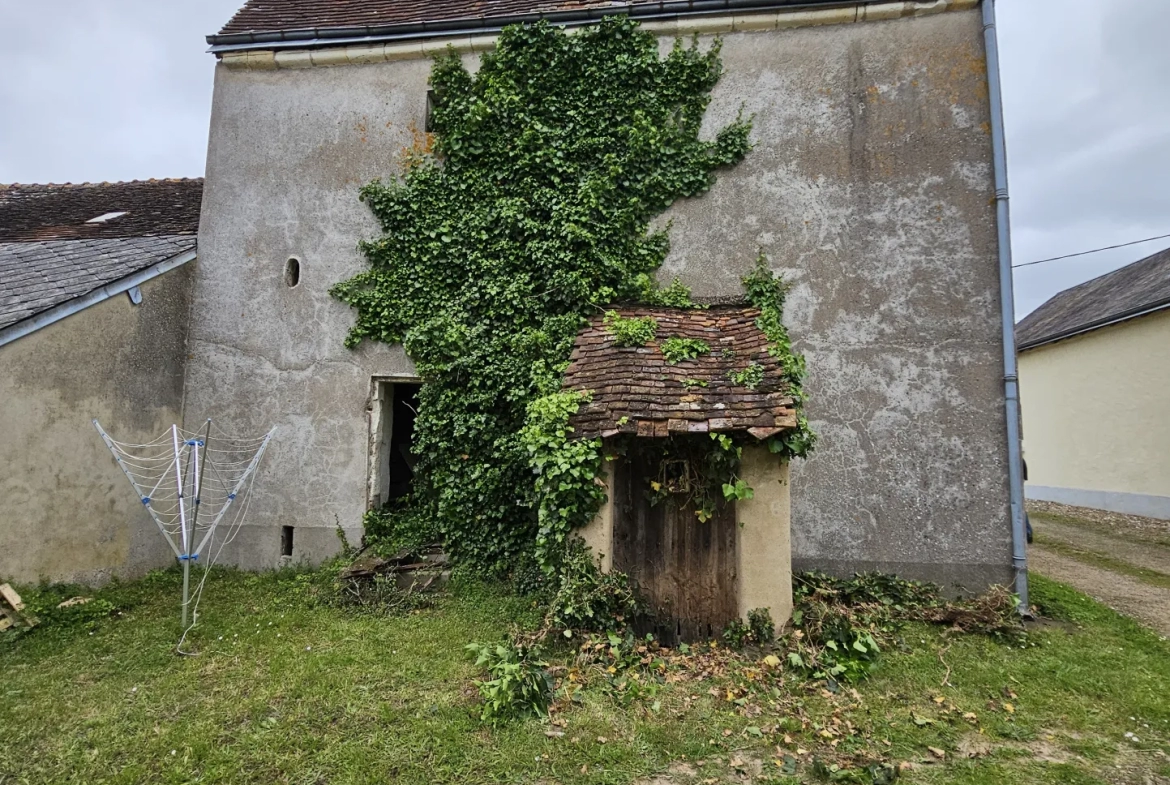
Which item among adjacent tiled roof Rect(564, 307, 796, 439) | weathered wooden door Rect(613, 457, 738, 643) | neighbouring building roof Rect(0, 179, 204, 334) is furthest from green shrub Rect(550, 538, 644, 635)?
neighbouring building roof Rect(0, 179, 204, 334)

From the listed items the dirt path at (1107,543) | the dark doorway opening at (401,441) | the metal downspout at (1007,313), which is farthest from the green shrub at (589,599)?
the dirt path at (1107,543)

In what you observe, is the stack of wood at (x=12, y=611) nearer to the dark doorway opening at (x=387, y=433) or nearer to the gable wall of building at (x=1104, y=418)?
the dark doorway opening at (x=387, y=433)

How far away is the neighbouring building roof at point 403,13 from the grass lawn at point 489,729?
7311mm

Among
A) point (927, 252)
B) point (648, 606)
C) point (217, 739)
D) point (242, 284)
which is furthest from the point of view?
point (242, 284)

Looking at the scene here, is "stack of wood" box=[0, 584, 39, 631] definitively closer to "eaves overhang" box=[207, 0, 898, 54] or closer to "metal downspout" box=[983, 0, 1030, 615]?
"eaves overhang" box=[207, 0, 898, 54]

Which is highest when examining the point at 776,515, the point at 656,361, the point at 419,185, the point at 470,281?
the point at 419,185

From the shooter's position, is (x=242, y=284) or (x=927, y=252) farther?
(x=242, y=284)

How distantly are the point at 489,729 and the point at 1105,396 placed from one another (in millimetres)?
16232

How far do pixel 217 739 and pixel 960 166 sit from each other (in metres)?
8.96

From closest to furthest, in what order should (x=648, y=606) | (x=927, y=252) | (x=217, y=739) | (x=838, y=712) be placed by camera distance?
(x=217, y=739) < (x=838, y=712) < (x=648, y=606) < (x=927, y=252)

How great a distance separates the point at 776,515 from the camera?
5.05m

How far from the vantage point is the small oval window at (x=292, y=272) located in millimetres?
7438

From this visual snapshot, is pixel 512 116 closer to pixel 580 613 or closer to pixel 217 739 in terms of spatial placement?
pixel 580 613

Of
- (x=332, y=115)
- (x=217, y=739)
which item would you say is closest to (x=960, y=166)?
(x=332, y=115)
